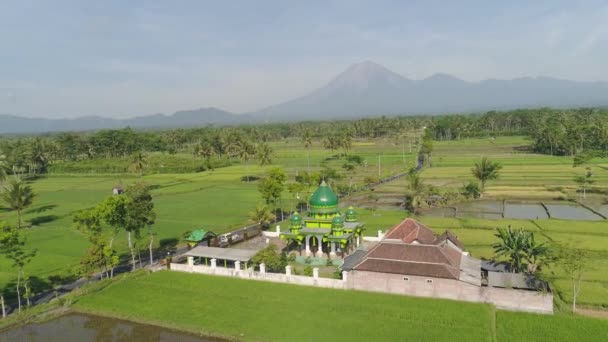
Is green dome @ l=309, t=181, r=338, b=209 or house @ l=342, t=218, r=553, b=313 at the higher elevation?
green dome @ l=309, t=181, r=338, b=209

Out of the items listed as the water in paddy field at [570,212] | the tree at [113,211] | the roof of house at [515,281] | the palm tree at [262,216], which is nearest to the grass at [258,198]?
the palm tree at [262,216]

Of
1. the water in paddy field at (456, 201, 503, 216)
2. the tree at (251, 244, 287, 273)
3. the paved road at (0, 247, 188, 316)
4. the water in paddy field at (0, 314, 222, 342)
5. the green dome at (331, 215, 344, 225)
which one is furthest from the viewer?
the water in paddy field at (456, 201, 503, 216)

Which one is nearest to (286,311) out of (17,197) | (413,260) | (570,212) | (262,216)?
(413,260)

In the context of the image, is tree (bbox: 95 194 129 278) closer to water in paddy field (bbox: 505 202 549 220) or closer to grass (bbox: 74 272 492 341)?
grass (bbox: 74 272 492 341)

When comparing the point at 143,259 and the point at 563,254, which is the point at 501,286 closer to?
the point at 563,254

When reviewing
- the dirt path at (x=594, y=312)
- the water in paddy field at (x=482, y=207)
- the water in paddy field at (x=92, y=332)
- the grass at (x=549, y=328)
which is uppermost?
the grass at (x=549, y=328)

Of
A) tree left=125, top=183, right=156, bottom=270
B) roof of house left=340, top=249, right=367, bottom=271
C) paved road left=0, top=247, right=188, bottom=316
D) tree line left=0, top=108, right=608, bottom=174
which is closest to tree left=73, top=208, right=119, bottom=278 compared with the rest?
paved road left=0, top=247, right=188, bottom=316

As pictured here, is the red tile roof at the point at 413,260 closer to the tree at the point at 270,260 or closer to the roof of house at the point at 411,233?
the roof of house at the point at 411,233
